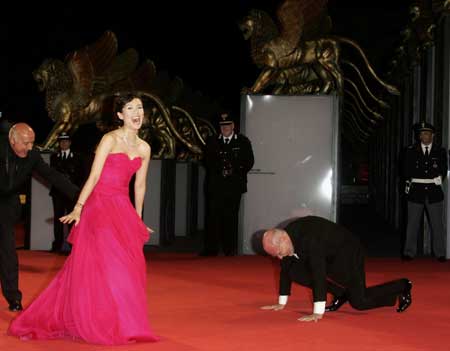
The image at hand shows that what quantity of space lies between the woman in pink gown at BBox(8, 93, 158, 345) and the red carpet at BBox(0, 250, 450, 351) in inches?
4.3

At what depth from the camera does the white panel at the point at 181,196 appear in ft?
55.5

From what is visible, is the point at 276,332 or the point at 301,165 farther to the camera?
the point at 301,165

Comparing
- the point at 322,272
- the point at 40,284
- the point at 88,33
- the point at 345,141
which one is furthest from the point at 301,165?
the point at 345,141

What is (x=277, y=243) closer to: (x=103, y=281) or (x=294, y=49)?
(x=103, y=281)

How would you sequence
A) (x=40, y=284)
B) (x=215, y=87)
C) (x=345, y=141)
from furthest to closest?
1. (x=345, y=141)
2. (x=215, y=87)
3. (x=40, y=284)

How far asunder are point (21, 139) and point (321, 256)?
2.28m

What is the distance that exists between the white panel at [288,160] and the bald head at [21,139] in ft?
19.0

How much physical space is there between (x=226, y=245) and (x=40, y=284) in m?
3.58

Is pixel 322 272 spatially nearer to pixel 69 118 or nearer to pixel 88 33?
pixel 69 118

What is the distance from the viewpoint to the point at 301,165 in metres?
12.4

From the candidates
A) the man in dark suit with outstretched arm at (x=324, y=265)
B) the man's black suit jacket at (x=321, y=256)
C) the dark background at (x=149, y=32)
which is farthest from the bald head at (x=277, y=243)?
the dark background at (x=149, y=32)

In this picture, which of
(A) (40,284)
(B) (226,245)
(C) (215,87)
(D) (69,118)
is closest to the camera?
(A) (40,284)

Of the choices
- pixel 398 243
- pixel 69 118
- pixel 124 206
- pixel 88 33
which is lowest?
pixel 398 243

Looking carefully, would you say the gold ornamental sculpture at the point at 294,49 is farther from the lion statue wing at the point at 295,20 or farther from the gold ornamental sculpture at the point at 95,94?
the gold ornamental sculpture at the point at 95,94
